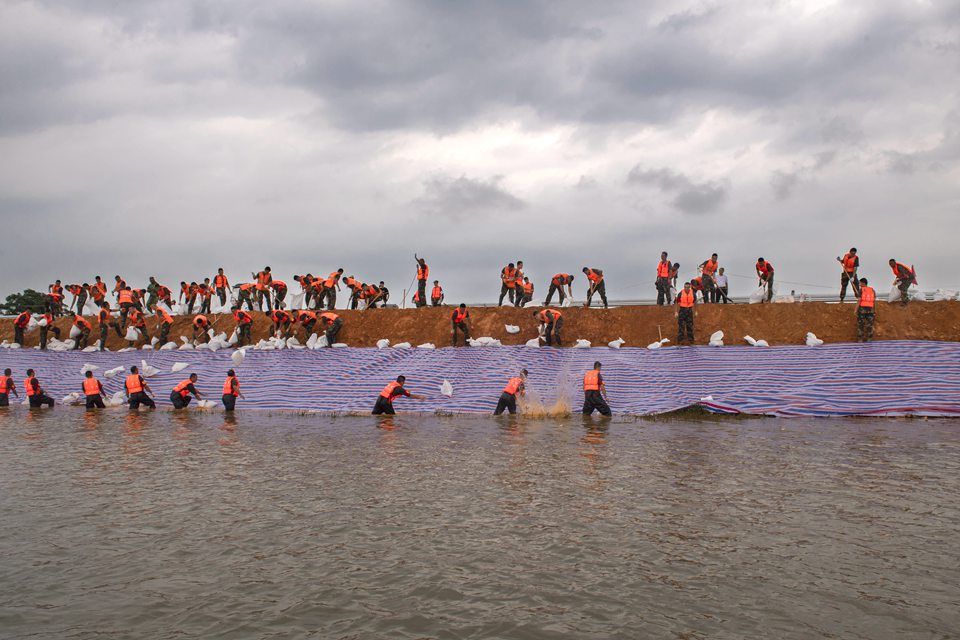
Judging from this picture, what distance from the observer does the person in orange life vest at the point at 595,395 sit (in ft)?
51.9

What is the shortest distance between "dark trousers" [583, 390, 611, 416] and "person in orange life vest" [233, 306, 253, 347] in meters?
11.6

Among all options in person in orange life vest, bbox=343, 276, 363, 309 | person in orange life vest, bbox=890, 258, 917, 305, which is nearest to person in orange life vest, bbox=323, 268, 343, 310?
person in orange life vest, bbox=343, 276, 363, 309

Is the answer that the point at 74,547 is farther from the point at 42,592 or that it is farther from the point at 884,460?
the point at 884,460

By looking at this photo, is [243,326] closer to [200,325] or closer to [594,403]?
[200,325]

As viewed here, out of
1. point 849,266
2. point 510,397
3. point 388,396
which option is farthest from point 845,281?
point 388,396

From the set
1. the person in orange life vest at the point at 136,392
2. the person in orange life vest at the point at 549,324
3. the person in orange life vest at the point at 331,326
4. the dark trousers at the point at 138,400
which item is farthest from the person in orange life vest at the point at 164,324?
the person in orange life vest at the point at 549,324

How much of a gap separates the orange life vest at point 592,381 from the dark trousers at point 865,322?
7.42 meters

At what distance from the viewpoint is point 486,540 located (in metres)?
6.73

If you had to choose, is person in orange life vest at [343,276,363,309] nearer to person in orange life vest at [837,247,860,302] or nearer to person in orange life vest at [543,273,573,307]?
person in orange life vest at [543,273,573,307]

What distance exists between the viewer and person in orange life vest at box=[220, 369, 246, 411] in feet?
59.4

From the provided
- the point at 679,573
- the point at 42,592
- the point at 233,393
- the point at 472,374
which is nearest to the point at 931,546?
the point at 679,573

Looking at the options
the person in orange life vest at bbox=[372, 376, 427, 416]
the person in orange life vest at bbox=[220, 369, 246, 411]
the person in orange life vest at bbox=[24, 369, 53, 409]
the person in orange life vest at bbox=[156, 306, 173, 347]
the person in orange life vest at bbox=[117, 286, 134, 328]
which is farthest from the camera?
the person in orange life vest at bbox=[117, 286, 134, 328]

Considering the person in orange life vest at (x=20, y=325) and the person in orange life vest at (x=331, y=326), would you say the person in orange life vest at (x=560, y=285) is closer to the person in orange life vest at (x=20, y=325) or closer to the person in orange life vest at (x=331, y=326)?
the person in orange life vest at (x=331, y=326)

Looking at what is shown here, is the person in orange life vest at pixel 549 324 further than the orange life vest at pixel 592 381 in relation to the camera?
Yes
